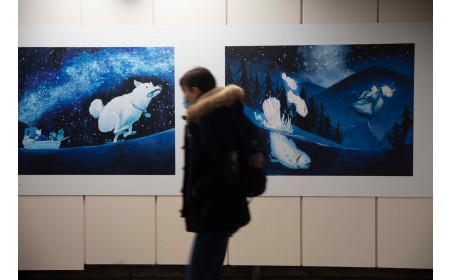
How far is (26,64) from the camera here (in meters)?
4.71

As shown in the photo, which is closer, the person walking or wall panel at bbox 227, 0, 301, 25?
the person walking

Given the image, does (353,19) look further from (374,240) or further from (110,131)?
(110,131)

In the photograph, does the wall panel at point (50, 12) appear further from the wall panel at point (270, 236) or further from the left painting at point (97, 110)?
the wall panel at point (270, 236)

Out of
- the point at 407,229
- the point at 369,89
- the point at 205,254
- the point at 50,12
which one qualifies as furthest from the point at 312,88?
Result: the point at 50,12

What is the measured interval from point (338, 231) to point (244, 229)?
863 millimetres

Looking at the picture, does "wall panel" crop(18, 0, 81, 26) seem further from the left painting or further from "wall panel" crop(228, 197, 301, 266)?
"wall panel" crop(228, 197, 301, 266)

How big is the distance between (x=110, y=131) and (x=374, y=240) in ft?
8.61

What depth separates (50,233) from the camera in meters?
4.77

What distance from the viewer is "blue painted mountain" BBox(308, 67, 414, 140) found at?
15.1 feet

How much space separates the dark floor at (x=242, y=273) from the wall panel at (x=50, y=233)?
0.49 ft

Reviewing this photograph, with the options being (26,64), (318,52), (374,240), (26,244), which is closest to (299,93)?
(318,52)

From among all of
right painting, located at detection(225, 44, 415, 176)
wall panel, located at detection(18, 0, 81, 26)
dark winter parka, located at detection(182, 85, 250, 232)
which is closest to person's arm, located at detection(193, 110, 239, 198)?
dark winter parka, located at detection(182, 85, 250, 232)

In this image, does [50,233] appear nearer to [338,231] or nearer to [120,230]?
[120,230]

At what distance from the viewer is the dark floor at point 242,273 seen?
479cm
